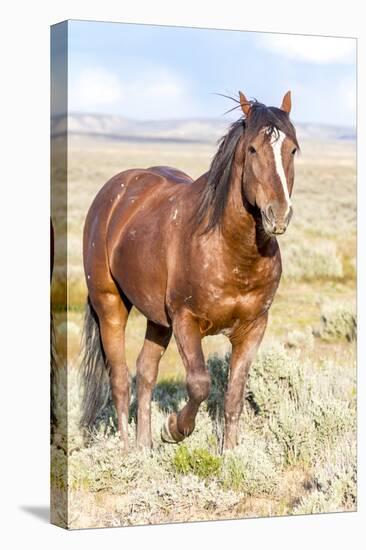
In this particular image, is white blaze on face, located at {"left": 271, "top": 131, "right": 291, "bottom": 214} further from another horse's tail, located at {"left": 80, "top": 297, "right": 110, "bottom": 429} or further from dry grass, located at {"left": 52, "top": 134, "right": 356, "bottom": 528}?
another horse's tail, located at {"left": 80, "top": 297, "right": 110, "bottom": 429}

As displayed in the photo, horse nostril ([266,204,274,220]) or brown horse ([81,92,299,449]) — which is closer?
horse nostril ([266,204,274,220])

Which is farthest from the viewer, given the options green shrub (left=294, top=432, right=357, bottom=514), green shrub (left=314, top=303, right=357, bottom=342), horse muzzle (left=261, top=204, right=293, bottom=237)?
green shrub (left=314, top=303, right=357, bottom=342)

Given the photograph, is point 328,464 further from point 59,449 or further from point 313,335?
point 313,335

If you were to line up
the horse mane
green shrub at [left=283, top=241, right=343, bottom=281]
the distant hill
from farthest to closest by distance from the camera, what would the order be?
the distant hill
green shrub at [left=283, top=241, right=343, bottom=281]
the horse mane

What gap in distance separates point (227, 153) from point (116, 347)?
6.58 feet

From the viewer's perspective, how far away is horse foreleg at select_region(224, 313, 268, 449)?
8930 mm

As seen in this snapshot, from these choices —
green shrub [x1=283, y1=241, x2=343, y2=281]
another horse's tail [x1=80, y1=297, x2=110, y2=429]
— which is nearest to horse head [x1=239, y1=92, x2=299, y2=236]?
another horse's tail [x1=80, y1=297, x2=110, y2=429]

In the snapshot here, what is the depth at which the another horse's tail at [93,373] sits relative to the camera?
31.9 ft

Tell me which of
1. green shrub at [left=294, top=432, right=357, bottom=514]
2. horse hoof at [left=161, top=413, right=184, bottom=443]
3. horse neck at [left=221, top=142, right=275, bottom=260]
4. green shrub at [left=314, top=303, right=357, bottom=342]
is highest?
horse neck at [left=221, top=142, right=275, bottom=260]

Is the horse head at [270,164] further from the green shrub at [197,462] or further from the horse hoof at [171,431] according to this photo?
the green shrub at [197,462]

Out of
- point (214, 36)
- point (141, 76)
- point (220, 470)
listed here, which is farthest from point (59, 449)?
point (141, 76)

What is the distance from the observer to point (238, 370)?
29.6 feet

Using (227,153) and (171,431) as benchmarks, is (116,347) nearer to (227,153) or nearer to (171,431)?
(171,431)

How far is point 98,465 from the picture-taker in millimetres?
8742
